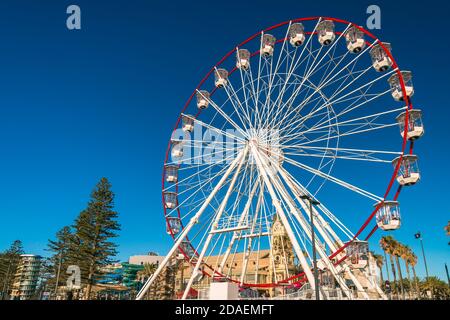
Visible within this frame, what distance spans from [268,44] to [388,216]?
1537 centimetres

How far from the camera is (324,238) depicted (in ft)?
73.8

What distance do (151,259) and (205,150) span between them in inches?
4784

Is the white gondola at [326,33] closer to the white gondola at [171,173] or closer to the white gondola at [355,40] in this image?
the white gondola at [355,40]

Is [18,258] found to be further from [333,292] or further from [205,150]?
[333,292]

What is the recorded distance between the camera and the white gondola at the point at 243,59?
A: 1131 inches

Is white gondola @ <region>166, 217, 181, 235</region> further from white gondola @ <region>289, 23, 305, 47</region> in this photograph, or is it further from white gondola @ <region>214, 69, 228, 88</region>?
white gondola @ <region>289, 23, 305, 47</region>

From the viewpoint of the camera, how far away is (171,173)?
30.8 m

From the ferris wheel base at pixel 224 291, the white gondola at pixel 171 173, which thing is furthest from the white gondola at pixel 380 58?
the white gondola at pixel 171 173

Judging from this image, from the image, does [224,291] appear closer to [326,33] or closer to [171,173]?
[171,173]

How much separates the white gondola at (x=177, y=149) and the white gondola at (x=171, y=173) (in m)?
0.96

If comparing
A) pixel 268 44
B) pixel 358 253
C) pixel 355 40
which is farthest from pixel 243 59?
pixel 358 253
